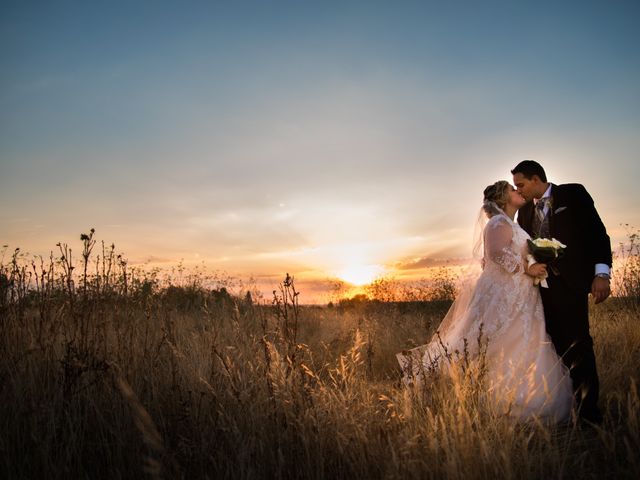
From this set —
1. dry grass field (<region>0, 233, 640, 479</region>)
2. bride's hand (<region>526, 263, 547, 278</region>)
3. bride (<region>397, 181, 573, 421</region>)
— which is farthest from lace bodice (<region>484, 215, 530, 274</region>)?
dry grass field (<region>0, 233, 640, 479</region>)

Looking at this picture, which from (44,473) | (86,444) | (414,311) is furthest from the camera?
(414,311)

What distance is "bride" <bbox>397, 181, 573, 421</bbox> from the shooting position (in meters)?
4.30

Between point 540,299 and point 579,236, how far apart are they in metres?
0.75

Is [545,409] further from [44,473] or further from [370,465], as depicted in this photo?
[44,473]

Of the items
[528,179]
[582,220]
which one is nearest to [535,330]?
[582,220]

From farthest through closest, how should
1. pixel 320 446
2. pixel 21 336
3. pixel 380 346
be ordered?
pixel 380 346 < pixel 21 336 < pixel 320 446

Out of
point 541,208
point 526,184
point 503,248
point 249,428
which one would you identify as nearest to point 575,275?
point 503,248

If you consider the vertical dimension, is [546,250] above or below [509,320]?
above

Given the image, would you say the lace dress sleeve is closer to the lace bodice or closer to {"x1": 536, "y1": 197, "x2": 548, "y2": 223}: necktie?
the lace bodice

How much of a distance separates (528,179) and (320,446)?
3452 mm

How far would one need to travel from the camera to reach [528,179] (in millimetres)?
4672

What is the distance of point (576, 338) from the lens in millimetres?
4301

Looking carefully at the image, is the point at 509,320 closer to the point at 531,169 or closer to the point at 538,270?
the point at 538,270

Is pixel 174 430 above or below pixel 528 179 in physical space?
below
